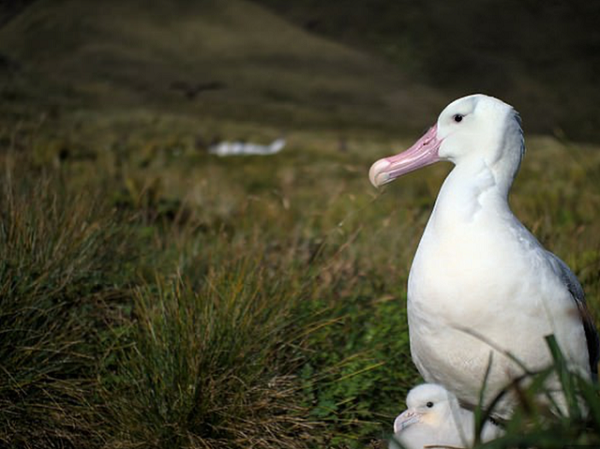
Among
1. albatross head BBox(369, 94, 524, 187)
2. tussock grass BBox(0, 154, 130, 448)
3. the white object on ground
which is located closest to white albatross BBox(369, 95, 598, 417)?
albatross head BBox(369, 94, 524, 187)

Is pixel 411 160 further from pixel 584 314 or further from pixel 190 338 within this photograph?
pixel 190 338

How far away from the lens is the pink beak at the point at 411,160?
2.69 meters

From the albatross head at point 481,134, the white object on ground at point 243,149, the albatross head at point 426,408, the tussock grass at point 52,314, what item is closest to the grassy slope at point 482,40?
the white object on ground at point 243,149

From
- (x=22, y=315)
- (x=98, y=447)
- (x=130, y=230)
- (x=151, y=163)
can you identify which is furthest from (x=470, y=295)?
(x=151, y=163)

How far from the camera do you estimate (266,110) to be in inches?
1249

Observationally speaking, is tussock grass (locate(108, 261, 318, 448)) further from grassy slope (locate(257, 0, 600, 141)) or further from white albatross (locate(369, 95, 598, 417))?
grassy slope (locate(257, 0, 600, 141))

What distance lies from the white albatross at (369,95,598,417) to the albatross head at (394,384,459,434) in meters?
0.12

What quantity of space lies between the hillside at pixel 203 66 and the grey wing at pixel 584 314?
19135mm

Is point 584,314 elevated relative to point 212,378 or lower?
elevated

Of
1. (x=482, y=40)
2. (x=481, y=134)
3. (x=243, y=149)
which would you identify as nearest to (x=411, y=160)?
(x=481, y=134)

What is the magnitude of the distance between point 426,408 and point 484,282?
451 millimetres

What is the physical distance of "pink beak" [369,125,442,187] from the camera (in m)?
2.69

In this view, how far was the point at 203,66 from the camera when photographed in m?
37.2

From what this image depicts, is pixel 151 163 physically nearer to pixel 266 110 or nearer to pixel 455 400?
pixel 455 400
